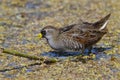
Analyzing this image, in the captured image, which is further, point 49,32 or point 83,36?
point 49,32

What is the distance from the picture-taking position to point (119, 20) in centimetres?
1422

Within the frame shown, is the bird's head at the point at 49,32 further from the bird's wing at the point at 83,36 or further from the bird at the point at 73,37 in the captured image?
the bird's wing at the point at 83,36

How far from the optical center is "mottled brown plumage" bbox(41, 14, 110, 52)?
1071 centimetres

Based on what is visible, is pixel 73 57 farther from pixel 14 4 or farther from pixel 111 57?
pixel 14 4

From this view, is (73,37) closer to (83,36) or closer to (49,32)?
(83,36)

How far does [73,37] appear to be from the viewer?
1074 centimetres

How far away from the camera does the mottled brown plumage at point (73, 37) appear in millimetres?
10707

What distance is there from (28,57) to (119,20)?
483 cm

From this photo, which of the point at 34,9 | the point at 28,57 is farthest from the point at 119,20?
the point at 28,57

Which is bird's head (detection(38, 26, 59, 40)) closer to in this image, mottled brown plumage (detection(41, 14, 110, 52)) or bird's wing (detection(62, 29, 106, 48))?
mottled brown plumage (detection(41, 14, 110, 52))

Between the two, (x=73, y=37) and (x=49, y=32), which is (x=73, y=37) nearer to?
(x=73, y=37)

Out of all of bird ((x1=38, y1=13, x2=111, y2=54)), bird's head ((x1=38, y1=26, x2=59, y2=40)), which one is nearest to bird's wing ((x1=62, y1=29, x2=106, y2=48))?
bird ((x1=38, y1=13, x2=111, y2=54))

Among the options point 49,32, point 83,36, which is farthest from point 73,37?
point 49,32

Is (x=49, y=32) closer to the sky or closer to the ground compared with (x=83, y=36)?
closer to the sky
